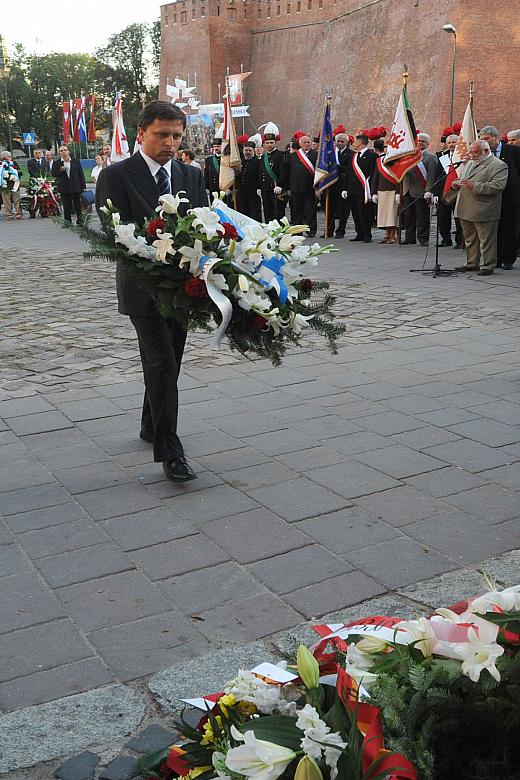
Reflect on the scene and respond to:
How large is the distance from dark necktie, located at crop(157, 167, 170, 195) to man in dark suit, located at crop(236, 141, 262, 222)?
15142 millimetres

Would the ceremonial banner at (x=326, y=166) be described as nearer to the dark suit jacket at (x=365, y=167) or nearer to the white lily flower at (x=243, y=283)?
the dark suit jacket at (x=365, y=167)

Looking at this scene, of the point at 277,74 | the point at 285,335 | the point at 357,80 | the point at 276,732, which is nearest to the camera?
the point at 276,732

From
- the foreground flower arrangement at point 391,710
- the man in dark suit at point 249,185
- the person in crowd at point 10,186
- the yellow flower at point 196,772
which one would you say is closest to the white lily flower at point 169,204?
the foreground flower arrangement at point 391,710

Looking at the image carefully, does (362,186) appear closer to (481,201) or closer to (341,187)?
(341,187)

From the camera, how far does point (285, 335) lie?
4.44m

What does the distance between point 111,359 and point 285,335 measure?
3670 mm

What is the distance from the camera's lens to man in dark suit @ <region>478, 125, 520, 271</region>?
42.1ft

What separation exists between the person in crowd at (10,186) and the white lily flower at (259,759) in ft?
80.9

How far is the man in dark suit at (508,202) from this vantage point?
12.8m

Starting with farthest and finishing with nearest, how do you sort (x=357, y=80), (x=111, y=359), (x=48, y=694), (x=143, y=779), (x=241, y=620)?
(x=357, y=80) → (x=111, y=359) → (x=241, y=620) → (x=48, y=694) → (x=143, y=779)

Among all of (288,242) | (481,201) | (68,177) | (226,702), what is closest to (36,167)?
(68,177)

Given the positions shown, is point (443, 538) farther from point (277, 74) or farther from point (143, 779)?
point (277, 74)

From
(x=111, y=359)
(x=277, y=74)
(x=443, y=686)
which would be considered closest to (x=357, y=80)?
(x=277, y=74)

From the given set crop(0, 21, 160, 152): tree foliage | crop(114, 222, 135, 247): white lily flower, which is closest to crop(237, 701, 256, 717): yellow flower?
crop(114, 222, 135, 247): white lily flower
